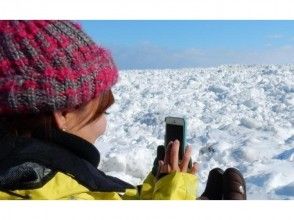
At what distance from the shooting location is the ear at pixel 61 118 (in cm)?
161

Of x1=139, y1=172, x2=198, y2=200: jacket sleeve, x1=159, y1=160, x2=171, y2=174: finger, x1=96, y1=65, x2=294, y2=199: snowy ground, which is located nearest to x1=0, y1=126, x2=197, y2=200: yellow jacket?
x1=139, y1=172, x2=198, y2=200: jacket sleeve

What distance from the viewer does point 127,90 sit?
9.62 meters

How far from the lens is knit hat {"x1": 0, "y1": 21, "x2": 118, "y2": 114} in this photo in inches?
59.9

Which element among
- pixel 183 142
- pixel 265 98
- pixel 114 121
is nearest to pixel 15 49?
pixel 183 142

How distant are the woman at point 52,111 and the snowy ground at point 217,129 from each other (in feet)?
5.60

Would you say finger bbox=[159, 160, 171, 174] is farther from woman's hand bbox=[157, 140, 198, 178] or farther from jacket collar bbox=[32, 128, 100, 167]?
jacket collar bbox=[32, 128, 100, 167]

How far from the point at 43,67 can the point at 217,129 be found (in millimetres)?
4124

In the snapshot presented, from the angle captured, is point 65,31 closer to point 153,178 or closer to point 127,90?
point 153,178

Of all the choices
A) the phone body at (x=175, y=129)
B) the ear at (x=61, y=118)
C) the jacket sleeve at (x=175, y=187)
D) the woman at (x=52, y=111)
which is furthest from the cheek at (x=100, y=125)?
the phone body at (x=175, y=129)

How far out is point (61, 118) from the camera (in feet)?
5.31

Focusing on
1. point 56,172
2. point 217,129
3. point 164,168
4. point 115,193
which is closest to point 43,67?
point 56,172

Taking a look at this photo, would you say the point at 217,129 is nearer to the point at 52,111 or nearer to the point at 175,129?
the point at 175,129

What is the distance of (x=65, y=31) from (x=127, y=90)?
8040mm

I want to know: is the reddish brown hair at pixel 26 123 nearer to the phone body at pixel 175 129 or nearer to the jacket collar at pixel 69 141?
the jacket collar at pixel 69 141
